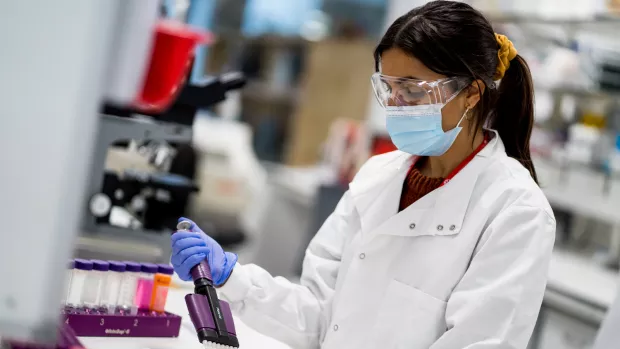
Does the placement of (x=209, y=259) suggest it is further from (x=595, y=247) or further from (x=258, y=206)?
(x=258, y=206)

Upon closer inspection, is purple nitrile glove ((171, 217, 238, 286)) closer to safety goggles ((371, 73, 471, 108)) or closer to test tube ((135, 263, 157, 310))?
test tube ((135, 263, 157, 310))

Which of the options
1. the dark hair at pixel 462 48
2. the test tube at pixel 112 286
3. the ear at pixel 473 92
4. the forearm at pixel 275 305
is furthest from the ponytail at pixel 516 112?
the test tube at pixel 112 286

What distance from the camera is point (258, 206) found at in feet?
17.7

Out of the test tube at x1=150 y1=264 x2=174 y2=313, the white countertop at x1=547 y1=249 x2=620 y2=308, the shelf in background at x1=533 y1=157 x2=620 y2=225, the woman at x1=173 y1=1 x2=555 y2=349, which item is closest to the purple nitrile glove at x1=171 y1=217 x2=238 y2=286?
the woman at x1=173 y1=1 x2=555 y2=349

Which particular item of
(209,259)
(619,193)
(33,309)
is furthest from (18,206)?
(619,193)

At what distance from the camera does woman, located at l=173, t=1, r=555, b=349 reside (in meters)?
1.49

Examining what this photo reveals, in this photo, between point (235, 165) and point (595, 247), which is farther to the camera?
point (235, 165)

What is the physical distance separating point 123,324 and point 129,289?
93 millimetres

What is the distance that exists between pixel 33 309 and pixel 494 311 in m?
0.91

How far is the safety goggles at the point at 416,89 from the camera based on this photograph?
1617 mm

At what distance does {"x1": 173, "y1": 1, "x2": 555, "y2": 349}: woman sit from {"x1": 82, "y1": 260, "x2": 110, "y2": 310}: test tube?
0.60 feet

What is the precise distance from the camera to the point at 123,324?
5.31ft

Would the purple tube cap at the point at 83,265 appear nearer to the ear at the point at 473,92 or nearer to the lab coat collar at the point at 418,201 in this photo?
the lab coat collar at the point at 418,201

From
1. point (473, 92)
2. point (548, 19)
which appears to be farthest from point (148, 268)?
point (548, 19)
